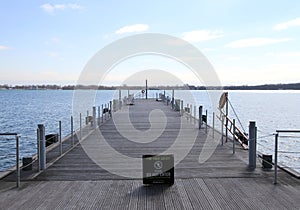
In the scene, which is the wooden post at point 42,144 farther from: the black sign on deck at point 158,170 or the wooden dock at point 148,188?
the black sign on deck at point 158,170

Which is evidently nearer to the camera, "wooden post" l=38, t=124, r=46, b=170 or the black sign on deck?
the black sign on deck

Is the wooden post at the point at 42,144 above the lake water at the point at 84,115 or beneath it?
above

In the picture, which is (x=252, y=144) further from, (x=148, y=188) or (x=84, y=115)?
(x=84, y=115)

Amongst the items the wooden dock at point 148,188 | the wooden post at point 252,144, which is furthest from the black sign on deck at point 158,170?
the wooden post at point 252,144

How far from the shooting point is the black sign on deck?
5.30 m

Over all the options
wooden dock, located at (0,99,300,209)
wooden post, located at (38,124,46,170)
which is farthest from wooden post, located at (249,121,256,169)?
wooden post, located at (38,124,46,170)

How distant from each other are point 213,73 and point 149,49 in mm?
2452

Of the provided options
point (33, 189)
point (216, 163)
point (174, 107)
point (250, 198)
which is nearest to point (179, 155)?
point (216, 163)

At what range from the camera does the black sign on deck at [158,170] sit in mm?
5297

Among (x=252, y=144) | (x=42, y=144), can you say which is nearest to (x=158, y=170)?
(x=252, y=144)

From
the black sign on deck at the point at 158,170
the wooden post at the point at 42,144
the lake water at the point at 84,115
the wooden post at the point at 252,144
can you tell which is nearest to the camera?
the black sign on deck at the point at 158,170

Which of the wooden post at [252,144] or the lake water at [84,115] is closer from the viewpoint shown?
the wooden post at [252,144]

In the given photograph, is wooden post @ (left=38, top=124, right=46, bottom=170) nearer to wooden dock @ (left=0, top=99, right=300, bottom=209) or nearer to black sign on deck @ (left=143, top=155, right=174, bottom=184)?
wooden dock @ (left=0, top=99, right=300, bottom=209)

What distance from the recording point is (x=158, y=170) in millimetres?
5324
